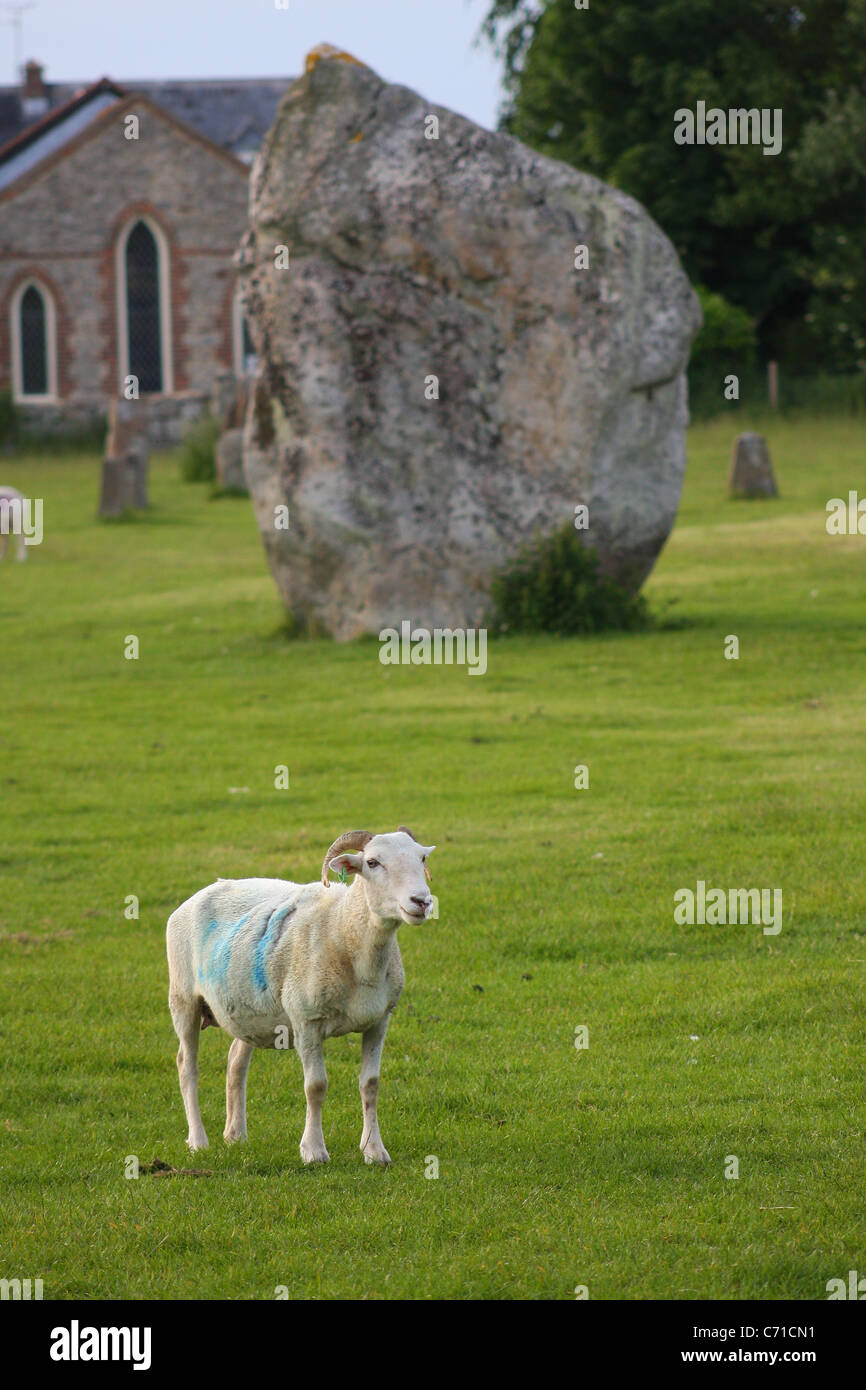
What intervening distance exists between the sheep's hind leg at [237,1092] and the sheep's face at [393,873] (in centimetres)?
106

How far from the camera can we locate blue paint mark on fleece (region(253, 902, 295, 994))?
249 inches

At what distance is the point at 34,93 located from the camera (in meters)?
64.9

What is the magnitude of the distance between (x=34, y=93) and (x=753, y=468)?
44973mm

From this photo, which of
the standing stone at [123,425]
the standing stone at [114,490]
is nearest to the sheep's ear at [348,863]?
the standing stone at [114,490]

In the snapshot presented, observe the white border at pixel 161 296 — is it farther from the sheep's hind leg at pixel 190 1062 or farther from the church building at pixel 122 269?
the sheep's hind leg at pixel 190 1062

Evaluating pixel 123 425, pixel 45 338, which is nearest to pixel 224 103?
pixel 45 338

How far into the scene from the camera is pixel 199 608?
22.1 m

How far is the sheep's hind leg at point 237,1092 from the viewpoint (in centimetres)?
664

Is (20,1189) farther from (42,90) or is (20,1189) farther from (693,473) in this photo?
(42,90)

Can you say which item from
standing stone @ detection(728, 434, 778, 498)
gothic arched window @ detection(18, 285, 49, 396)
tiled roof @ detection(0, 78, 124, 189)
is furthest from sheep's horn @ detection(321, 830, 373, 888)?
tiled roof @ detection(0, 78, 124, 189)

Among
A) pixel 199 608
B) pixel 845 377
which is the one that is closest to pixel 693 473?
pixel 845 377

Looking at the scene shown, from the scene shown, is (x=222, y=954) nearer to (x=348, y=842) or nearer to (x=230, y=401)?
(x=348, y=842)

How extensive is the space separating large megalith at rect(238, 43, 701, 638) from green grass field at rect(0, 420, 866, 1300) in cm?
130

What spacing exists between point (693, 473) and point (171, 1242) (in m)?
30.5
